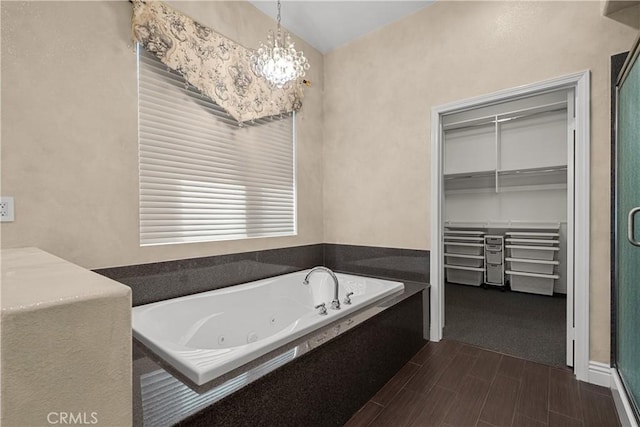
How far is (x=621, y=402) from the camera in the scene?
148 cm

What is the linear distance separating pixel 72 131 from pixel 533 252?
4687 millimetres

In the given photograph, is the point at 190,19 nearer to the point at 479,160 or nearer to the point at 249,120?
the point at 249,120

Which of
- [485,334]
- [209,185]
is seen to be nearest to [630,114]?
[485,334]

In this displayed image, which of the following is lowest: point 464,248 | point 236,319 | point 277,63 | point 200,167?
point 236,319

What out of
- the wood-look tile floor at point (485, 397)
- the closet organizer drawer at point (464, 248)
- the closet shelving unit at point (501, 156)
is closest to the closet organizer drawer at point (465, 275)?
the closet organizer drawer at point (464, 248)

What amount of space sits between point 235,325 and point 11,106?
171 cm

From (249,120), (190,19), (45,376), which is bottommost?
(45,376)

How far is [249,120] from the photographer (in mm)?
2420

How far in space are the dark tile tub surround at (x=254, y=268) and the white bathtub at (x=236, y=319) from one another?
0.34 feet

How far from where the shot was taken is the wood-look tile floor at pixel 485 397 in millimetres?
1488

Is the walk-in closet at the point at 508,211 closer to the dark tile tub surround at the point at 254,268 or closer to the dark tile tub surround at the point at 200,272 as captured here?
the dark tile tub surround at the point at 254,268

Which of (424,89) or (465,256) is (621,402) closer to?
(424,89)

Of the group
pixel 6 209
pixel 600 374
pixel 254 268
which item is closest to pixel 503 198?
pixel 600 374

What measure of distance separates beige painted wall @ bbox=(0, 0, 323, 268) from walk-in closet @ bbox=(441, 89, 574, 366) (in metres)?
2.99
